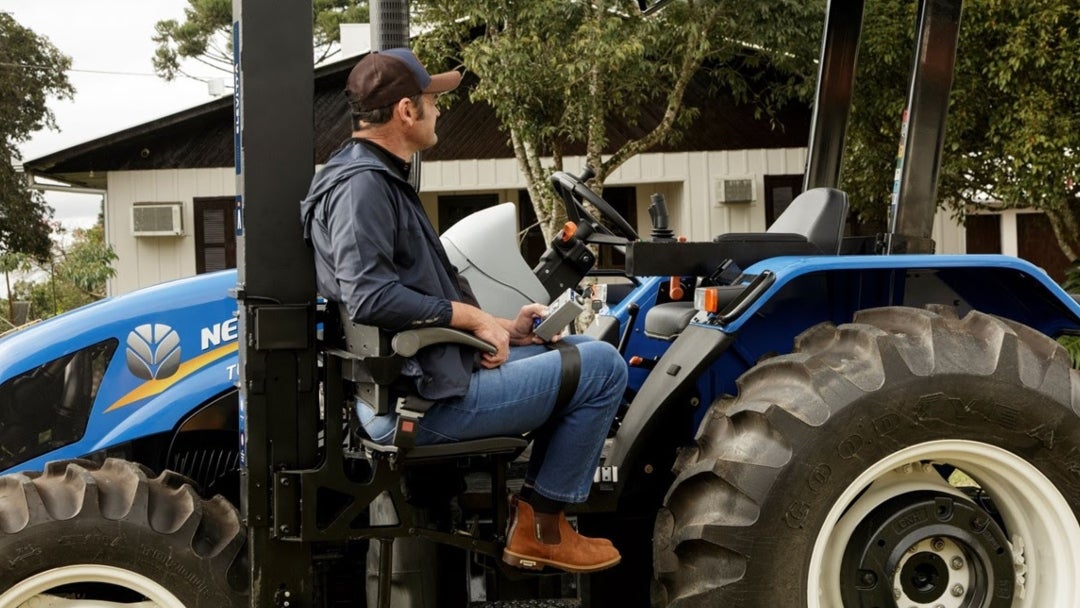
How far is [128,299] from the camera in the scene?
362cm

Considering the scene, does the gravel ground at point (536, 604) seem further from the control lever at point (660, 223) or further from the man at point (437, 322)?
the control lever at point (660, 223)

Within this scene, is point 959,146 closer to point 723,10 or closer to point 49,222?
point 723,10

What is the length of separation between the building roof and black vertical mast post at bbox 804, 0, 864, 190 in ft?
45.1

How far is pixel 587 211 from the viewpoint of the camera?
429 cm

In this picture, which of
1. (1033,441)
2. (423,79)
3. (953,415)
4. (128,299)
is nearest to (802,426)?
(953,415)

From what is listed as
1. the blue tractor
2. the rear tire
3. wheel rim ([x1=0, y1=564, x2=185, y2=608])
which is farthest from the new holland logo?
wheel rim ([x1=0, y1=564, x2=185, y2=608])

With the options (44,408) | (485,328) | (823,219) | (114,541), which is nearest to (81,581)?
(114,541)

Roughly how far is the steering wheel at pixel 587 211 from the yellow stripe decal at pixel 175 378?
130cm

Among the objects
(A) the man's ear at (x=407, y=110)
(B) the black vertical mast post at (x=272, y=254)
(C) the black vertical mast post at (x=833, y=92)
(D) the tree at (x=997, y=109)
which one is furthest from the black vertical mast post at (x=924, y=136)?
(D) the tree at (x=997, y=109)

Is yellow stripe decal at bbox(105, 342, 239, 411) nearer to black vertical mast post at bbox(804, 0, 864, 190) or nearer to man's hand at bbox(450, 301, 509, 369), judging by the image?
man's hand at bbox(450, 301, 509, 369)

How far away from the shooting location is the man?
9.12ft

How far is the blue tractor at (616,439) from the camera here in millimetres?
2930

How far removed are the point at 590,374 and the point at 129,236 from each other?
17.1 meters

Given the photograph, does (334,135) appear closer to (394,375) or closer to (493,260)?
(493,260)
